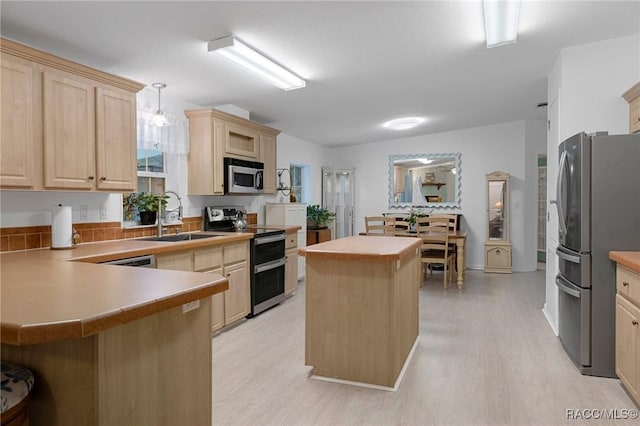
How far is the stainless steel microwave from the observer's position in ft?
→ 13.8

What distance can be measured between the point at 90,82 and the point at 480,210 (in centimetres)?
646

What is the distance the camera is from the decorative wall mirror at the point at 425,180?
7504 mm

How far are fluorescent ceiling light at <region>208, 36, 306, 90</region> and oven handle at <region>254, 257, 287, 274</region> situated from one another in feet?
6.01

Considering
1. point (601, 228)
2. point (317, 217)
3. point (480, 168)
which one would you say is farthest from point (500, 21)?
point (480, 168)

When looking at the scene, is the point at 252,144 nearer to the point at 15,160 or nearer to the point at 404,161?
the point at 15,160

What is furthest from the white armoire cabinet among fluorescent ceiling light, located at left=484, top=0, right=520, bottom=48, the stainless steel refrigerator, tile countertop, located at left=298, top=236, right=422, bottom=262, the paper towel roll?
the stainless steel refrigerator

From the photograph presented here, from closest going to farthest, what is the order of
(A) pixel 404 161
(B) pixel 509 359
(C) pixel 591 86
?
1. (B) pixel 509 359
2. (C) pixel 591 86
3. (A) pixel 404 161

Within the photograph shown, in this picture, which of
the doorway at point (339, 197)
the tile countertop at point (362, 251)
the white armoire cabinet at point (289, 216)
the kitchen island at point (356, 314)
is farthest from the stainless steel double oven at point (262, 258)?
the doorway at point (339, 197)

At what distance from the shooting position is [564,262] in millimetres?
3117

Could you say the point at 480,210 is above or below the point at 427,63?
below

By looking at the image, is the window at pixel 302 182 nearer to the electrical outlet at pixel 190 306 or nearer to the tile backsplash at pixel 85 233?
the tile backsplash at pixel 85 233

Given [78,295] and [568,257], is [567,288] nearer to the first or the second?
[568,257]

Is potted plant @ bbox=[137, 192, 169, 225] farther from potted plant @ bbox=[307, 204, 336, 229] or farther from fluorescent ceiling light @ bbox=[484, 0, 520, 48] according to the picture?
potted plant @ bbox=[307, 204, 336, 229]

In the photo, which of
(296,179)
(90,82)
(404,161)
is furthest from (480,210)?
(90,82)
